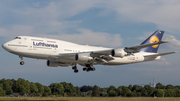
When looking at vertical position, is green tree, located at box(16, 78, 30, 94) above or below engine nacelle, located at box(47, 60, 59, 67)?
below

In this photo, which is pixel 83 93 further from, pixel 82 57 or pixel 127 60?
pixel 82 57

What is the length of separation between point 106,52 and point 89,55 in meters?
3.26

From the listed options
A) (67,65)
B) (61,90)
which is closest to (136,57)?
(67,65)

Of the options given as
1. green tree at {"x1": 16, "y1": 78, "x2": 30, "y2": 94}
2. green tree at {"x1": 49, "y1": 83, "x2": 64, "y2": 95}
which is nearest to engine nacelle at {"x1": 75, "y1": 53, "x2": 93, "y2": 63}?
green tree at {"x1": 16, "y1": 78, "x2": 30, "y2": 94}

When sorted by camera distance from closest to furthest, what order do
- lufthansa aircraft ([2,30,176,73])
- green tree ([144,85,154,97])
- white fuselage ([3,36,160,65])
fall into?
white fuselage ([3,36,160,65]) → lufthansa aircraft ([2,30,176,73]) → green tree ([144,85,154,97])

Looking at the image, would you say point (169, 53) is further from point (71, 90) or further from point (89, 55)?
point (71, 90)

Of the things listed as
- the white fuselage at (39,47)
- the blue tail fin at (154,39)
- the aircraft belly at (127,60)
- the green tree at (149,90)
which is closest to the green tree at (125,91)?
the green tree at (149,90)

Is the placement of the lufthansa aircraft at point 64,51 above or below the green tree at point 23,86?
above

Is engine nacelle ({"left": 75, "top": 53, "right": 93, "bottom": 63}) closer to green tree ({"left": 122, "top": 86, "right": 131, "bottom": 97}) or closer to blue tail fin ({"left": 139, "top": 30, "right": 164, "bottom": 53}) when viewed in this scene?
blue tail fin ({"left": 139, "top": 30, "right": 164, "bottom": 53})

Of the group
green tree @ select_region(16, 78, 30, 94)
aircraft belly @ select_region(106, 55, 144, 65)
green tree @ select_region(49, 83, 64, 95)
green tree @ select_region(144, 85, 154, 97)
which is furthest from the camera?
green tree @ select_region(49, 83, 64, 95)

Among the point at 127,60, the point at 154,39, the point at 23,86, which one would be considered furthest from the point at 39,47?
the point at 23,86

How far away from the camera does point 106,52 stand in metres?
37.3

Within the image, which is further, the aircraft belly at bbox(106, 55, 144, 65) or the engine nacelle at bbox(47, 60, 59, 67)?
the engine nacelle at bbox(47, 60, 59, 67)

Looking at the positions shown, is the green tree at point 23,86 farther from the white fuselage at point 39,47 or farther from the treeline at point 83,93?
the white fuselage at point 39,47
